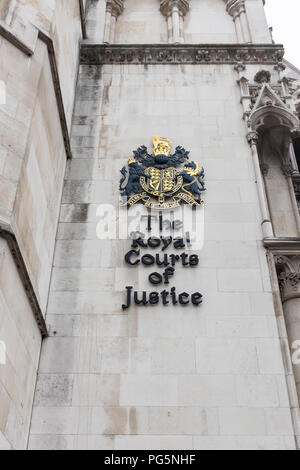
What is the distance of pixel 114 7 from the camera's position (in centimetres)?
1850

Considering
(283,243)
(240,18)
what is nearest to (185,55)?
(240,18)

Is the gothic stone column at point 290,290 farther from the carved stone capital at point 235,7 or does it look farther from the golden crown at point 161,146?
the carved stone capital at point 235,7

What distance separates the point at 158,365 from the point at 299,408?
2.99 meters

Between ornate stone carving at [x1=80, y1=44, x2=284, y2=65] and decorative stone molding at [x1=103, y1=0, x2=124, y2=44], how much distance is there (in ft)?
4.37

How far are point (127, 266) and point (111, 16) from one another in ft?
37.4

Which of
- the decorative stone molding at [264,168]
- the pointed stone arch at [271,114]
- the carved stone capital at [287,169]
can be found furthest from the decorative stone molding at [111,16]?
the carved stone capital at [287,169]

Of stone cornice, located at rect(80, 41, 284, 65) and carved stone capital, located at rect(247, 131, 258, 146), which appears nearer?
carved stone capital, located at rect(247, 131, 258, 146)

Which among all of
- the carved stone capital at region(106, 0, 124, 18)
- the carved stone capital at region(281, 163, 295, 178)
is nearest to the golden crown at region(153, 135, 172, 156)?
the carved stone capital at region(281, 163, 295, 178)

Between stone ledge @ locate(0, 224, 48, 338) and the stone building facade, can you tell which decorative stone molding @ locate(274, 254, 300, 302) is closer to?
the stone building facade

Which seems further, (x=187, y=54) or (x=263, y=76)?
(x=187, y=54)

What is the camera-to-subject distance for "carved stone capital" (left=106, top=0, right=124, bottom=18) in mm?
18406

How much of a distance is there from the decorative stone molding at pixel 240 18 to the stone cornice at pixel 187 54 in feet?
3.91

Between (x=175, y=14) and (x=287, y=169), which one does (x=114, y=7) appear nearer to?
(x=175, y=14)
